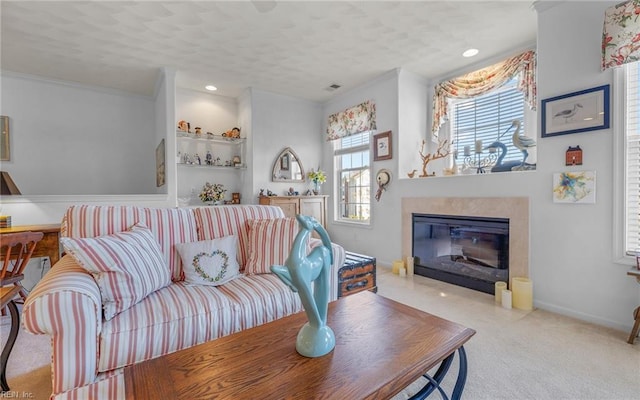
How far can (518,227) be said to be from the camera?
2.66m

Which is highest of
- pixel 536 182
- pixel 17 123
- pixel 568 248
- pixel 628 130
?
pixel 17 123

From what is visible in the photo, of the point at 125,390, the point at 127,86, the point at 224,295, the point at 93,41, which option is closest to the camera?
the point at 125,390

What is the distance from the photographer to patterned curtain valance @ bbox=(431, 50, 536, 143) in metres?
2.91

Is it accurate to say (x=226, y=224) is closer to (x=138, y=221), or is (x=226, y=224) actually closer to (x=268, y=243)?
(x=268, y=243)

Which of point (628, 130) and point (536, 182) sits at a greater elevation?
point (628, 130)

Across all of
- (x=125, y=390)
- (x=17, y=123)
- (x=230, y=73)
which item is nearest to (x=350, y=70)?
(x=230, y=73)

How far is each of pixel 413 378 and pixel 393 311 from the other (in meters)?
0.45

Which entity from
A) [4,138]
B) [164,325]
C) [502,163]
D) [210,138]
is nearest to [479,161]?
[502,163]

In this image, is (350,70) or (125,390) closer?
(125,390)

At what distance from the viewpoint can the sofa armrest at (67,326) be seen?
1.12 m

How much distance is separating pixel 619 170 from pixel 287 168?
3802 millimetres

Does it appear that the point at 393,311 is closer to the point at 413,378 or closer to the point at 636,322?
the point at 413,378

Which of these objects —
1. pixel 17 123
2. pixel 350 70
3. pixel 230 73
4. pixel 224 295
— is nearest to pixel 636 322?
pixel 224 295

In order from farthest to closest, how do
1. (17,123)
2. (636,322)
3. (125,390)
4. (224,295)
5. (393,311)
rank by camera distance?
(17,123) → (636,322) → (224,295) → (393,311) → (125,390)
